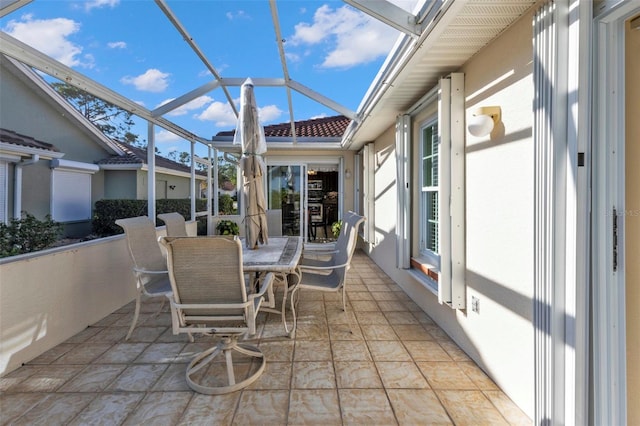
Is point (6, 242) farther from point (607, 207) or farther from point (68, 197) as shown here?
point (607, 207)

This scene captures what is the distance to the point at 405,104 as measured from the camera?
3967mm

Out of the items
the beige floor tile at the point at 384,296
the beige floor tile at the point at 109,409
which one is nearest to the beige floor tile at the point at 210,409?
the beige floor tile at the point at 109,409

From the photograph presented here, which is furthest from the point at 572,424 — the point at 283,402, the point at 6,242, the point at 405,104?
the point at 6,242

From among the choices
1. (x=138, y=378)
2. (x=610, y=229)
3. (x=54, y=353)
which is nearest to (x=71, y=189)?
(x=54, y=353)

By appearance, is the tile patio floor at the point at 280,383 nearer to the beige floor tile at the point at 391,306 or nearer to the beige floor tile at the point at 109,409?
the beige floor tile at the point at 109,409

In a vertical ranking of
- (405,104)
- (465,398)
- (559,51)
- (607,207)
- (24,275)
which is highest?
(405,104)

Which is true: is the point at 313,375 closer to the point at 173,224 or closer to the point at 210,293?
the point at 210,293

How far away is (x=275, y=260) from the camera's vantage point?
9.75 ft

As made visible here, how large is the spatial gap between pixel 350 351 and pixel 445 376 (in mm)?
787

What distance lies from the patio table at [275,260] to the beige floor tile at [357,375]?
2.68 ft

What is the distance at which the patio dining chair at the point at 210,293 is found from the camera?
2045mm

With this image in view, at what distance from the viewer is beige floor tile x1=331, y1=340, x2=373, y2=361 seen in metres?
2.64

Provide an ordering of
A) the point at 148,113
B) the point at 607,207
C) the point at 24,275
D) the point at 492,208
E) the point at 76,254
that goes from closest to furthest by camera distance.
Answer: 1. the point at 607,207
2. the point at 492,208
3. the point at 24,275
4. the point at 76,254
5. the point at 148,113

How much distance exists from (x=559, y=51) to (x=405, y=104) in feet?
8.06
